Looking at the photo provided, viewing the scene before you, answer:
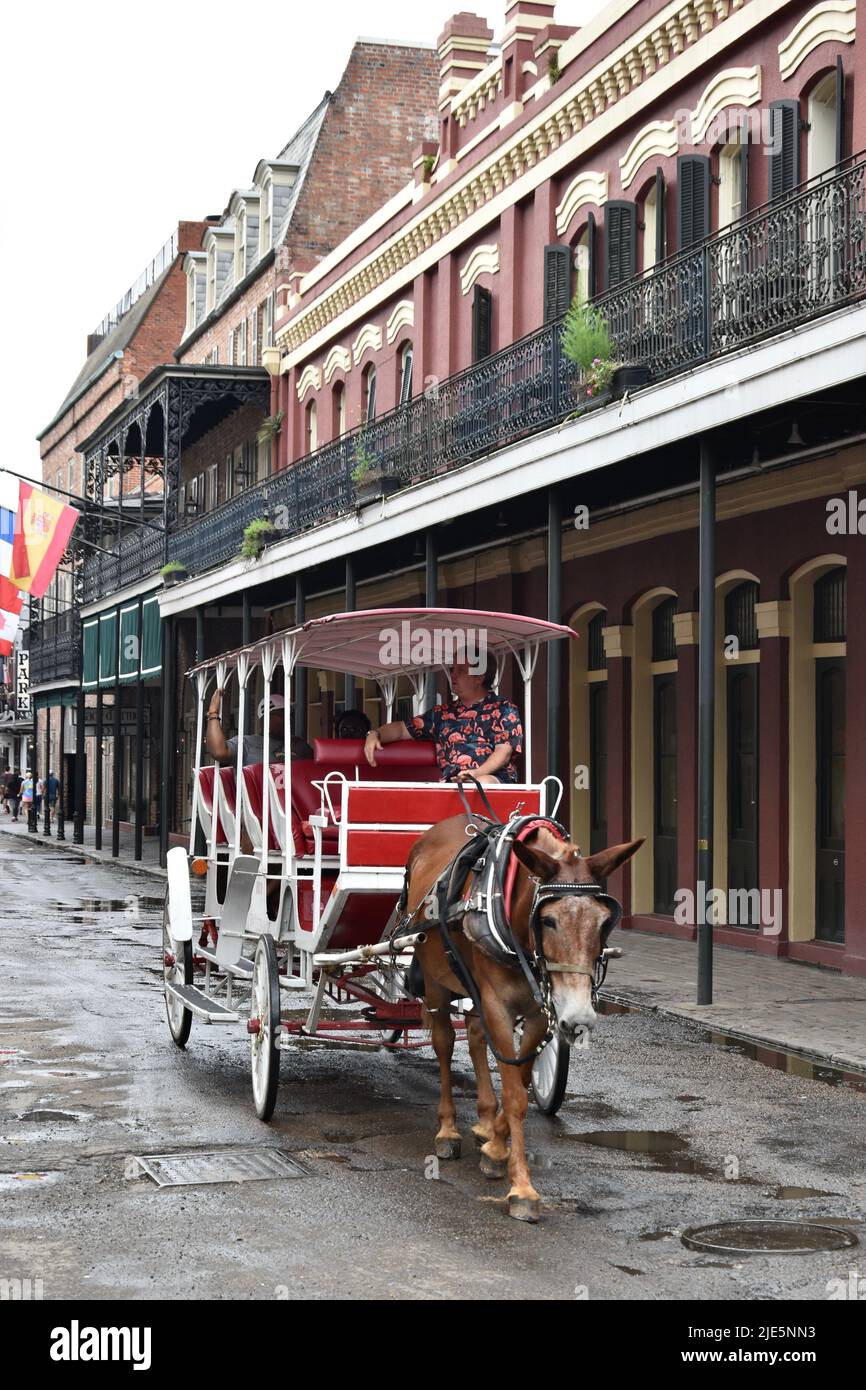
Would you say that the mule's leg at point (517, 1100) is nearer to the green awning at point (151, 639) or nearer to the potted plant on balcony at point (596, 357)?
the potted plant on balcony at point (596, 357)

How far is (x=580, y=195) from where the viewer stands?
64.0ft

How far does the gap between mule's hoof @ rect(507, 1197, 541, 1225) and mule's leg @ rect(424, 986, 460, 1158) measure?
99cm

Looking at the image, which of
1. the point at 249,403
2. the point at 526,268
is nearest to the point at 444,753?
the point at 526,268

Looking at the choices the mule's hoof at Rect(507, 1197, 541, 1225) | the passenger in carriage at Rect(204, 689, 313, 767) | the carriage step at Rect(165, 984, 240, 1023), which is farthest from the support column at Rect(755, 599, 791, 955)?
the mule's hoof at Rect(507, 1197, 541, 1225)

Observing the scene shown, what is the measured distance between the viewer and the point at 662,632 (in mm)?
19219

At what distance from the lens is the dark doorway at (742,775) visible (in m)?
17.0

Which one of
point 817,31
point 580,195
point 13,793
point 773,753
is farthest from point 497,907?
point 13,793

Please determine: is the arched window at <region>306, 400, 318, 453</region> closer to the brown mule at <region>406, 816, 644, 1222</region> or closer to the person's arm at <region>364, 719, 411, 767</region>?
the person's arm at <region>364, 719, 411, 767</region>

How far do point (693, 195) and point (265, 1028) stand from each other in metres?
10.8

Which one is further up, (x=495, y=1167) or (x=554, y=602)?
(x=554, y=602)

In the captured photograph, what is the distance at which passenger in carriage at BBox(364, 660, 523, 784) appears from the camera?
879 cm

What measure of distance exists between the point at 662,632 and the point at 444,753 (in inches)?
418

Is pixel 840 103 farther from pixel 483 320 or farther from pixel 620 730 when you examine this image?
pixel 483 320
